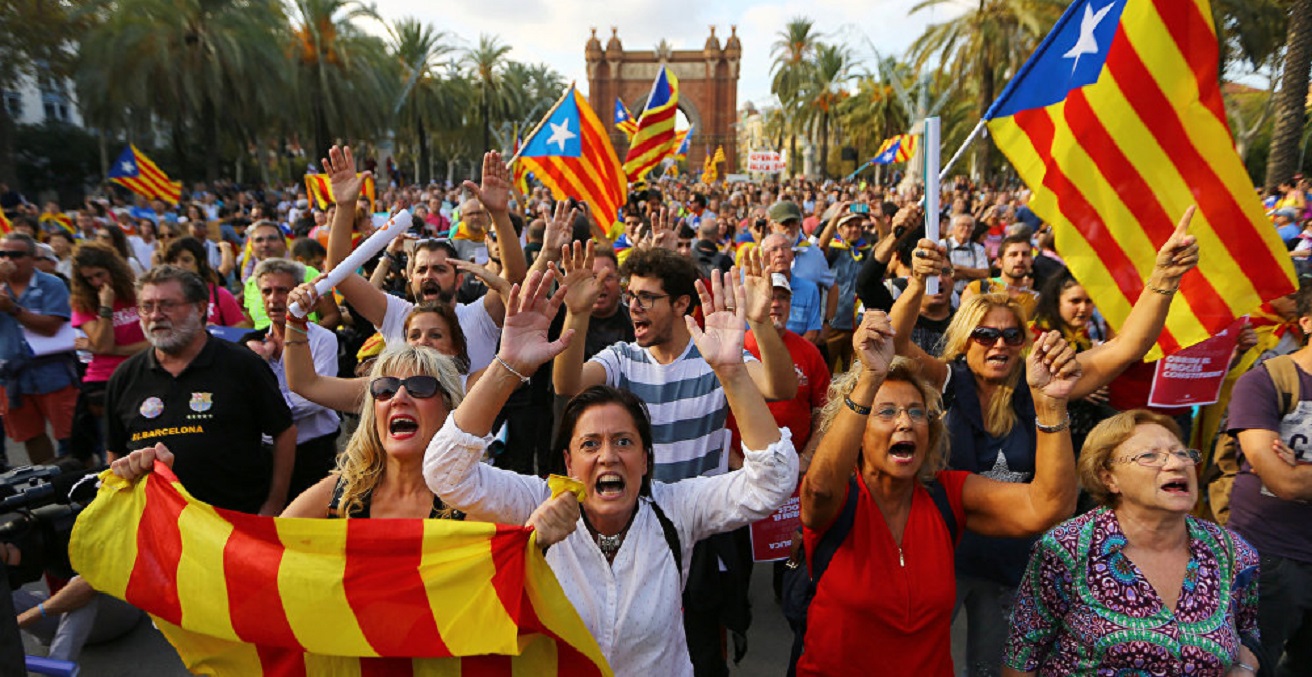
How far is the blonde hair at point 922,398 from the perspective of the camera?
246 cm

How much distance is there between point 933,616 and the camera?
2344mm

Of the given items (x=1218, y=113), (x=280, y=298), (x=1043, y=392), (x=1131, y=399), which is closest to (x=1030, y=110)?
(x=1218, y=113)

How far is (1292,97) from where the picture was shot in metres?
14.3

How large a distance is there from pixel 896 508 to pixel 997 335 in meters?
1.00

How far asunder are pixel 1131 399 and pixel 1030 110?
1437 mm

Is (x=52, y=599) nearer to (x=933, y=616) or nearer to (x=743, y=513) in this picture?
(x=743, y=513)

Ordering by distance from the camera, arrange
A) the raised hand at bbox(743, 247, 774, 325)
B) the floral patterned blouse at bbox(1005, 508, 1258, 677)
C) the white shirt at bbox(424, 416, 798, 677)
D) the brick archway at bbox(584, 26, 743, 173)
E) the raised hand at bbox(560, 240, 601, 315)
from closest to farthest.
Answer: the white shirt at bbox(424, 416, 798, 677) < the floral patterned blouse at bbox(1005, 508, 1258, 677) < the raised hand at bbox(743, 247, 774, 325) < the raised hand at bbox(560, 240, 601, 315) < the brick archway at bbox(584, 26, 743, 173)

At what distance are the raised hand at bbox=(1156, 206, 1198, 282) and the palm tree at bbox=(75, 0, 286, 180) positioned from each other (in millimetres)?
25497

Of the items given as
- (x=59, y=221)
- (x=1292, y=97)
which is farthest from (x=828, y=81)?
(x=59, y=221)

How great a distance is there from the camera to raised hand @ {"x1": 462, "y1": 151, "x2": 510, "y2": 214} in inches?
166

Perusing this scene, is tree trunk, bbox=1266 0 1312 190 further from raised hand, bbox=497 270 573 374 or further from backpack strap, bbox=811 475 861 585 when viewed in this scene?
raised hand, bbox=497 270 573 374

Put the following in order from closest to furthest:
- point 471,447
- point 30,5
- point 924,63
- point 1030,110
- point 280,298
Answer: point 471,447
point 1030,110
point 280,298
point 924,63
point 30,5

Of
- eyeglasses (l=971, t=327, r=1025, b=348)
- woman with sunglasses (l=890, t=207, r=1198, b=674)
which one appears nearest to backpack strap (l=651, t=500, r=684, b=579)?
woman with sunglasses (l=890, t=207, r=1198, b=674)

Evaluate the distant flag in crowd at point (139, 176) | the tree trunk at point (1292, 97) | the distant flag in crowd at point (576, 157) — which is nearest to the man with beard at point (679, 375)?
the distant flag in crowd at point (576, 157)
